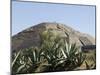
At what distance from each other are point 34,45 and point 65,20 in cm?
44

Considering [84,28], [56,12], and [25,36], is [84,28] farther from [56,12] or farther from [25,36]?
[25,36]

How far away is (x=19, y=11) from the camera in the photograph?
2480mm

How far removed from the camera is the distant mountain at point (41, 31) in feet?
8.14

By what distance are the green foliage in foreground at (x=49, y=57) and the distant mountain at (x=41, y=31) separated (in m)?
0.05

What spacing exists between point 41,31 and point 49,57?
0.29m

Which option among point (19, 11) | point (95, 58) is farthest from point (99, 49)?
point (19, 11)

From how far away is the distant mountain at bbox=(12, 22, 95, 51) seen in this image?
8.14 ft

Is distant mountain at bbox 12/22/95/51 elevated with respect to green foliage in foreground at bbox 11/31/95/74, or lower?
elevated

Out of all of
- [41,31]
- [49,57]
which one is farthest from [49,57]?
[41,31]

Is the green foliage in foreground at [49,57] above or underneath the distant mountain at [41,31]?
underneath

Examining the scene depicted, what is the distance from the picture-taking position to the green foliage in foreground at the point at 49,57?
2.49 meters

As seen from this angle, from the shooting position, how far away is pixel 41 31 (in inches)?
101

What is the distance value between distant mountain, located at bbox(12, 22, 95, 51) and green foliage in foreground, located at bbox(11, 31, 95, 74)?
47mm

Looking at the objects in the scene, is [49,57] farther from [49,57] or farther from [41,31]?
[41,31]
